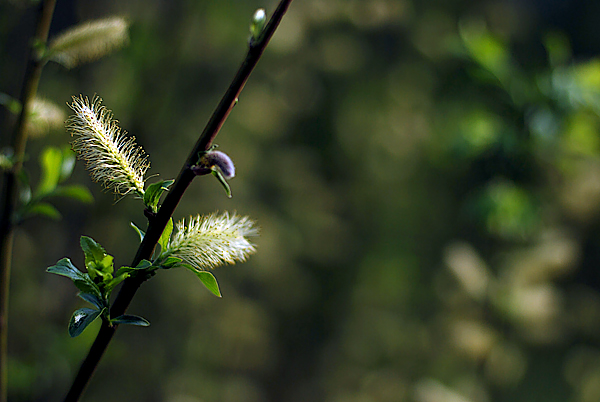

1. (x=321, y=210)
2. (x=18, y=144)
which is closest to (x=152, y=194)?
(x=18, y=144)

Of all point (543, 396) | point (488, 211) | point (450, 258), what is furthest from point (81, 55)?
point (543, 396)

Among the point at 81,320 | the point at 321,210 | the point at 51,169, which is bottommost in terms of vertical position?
the point at 81,320

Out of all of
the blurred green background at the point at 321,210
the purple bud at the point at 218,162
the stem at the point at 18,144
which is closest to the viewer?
the purple bud at the point at 218,162

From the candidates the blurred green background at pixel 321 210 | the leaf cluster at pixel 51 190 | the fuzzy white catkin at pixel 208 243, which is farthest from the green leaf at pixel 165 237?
the blurred green background at pixel 321 210

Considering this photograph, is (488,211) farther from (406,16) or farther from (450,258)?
(406,16)

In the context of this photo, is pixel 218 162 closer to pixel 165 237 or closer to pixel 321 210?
pixel 165 237

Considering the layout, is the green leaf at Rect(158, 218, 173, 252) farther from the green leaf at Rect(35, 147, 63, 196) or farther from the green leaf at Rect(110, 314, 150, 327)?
the green leaf at Rect(35, 147, 63, 196)

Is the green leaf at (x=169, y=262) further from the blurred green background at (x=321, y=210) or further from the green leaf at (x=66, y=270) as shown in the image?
the blurred green background at (x=321, y=210)
